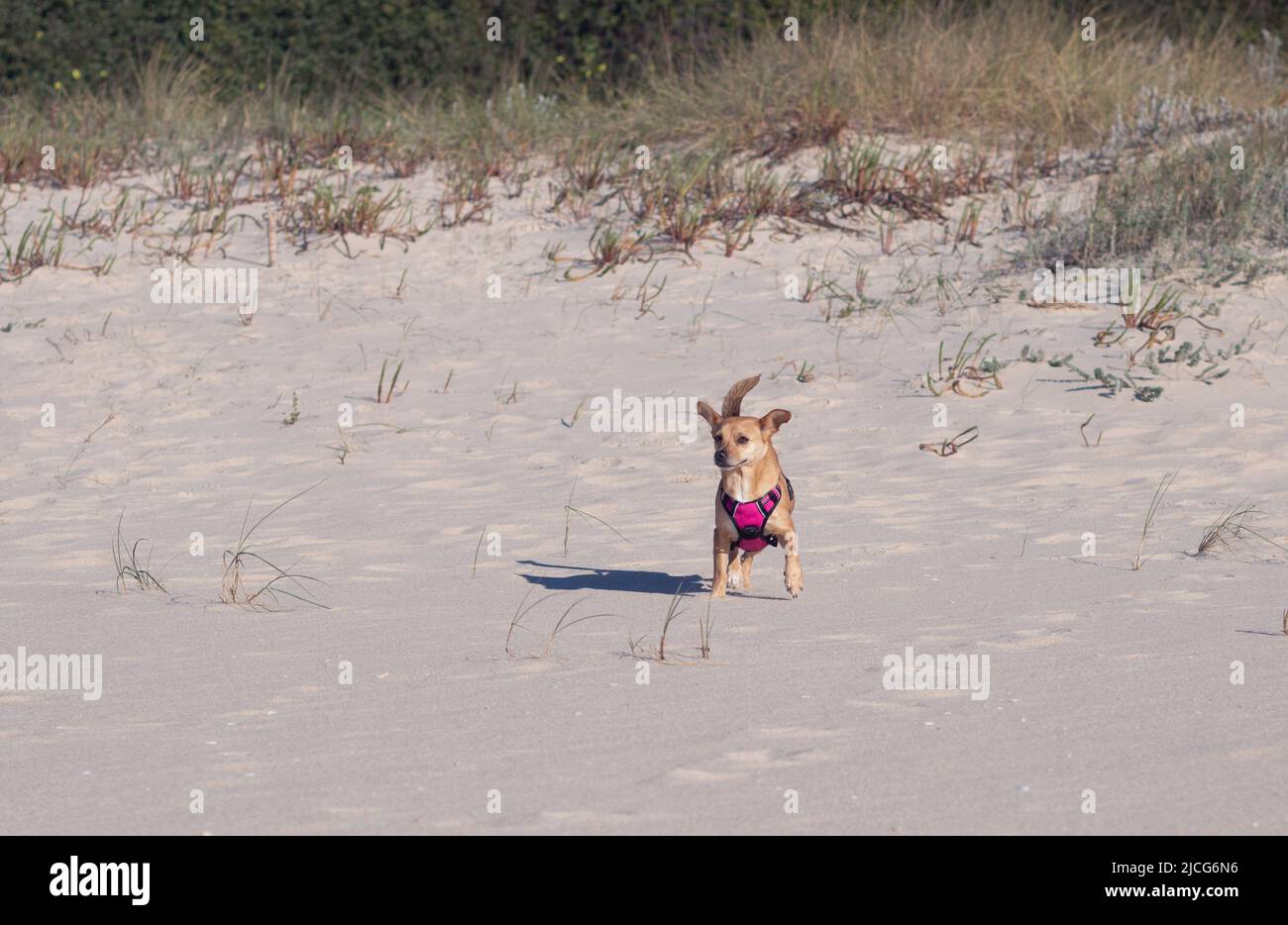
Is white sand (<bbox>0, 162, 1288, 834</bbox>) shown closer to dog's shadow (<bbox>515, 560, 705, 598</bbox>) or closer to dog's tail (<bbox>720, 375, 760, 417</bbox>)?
dog's shadow (<bbox>515, 560, 705, 598</bbox>)

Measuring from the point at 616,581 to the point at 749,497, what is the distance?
0.65m

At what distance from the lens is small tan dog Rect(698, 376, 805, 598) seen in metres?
4.78

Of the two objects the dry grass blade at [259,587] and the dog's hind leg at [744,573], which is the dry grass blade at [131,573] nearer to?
the dry grass blade at [259,587]

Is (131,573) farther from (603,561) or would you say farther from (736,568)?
(736,568)

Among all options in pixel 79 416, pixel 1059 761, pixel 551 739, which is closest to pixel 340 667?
pixel 551 739

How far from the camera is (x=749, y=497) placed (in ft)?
15.9

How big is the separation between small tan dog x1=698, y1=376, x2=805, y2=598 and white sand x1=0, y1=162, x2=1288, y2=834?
19cm

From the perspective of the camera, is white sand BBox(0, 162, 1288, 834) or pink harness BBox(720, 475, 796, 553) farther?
pink harness BBox(720, 475, 796, 553)

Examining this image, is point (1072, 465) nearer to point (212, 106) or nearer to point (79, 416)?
point (79, 416)

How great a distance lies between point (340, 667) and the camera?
4129 mm

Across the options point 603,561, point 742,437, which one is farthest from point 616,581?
point 742,437

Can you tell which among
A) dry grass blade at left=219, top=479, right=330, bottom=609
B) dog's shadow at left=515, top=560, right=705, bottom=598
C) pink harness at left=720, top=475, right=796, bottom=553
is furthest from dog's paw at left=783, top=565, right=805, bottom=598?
dry grass blade at left=219, top=479, right=330, bottom=609

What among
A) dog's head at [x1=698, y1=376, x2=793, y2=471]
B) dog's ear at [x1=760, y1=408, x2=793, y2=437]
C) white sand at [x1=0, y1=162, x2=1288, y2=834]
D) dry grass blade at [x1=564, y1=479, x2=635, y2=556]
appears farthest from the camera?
dry grass blade at [x1=564, y1=479, x2=635, y2=556]

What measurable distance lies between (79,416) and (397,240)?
304 cm
